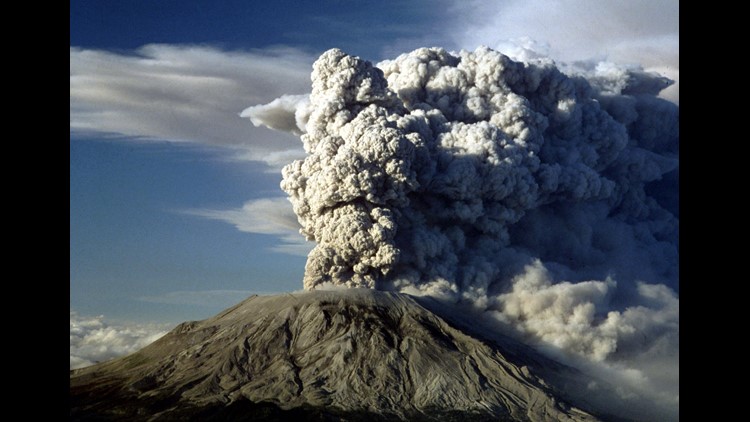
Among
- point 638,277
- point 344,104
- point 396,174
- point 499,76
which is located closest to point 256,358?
point 396,174

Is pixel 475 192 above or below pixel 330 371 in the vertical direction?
above

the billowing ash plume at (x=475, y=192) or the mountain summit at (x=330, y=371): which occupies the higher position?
the billowing ash plume at (x=475, y=192)

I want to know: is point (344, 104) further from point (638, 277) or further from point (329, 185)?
point (638, 277)

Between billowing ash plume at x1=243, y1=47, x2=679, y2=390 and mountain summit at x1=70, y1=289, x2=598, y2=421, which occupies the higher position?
billowing ash plume at x1=243, y1=47, x2=679, y2=390

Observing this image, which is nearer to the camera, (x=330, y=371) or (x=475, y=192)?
(x=330, y=371)
